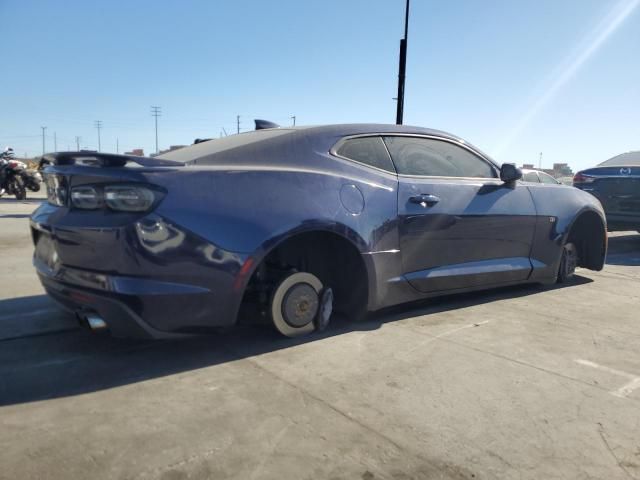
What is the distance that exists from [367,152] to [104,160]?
1.63m

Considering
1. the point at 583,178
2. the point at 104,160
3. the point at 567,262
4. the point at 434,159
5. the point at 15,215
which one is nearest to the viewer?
the point at 104,160

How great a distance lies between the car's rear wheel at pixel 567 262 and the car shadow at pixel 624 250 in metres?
1.99

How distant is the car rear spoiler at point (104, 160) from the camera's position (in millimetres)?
2574

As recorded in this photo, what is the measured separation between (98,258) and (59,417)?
0.73m

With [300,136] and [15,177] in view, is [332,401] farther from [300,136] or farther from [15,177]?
[15,177]

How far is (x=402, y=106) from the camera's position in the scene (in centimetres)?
1202

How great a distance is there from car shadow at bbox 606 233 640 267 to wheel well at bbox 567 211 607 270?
66.8 inches

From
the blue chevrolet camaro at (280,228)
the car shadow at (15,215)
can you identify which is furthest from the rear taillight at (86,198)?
the car shadow at (15,215)

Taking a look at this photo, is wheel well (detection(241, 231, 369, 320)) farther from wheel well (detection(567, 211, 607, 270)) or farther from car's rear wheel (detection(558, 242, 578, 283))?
wheel well (detection(567, 211, 607, 270))

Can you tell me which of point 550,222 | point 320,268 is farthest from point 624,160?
point 320,268

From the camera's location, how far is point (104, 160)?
2590mm

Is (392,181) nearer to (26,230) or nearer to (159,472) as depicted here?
(159,472)

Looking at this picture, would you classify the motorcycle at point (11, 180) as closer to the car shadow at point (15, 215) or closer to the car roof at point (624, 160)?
the car shadow at point (15, 215)

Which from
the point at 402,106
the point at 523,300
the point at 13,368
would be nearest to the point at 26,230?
the point at 13,368
